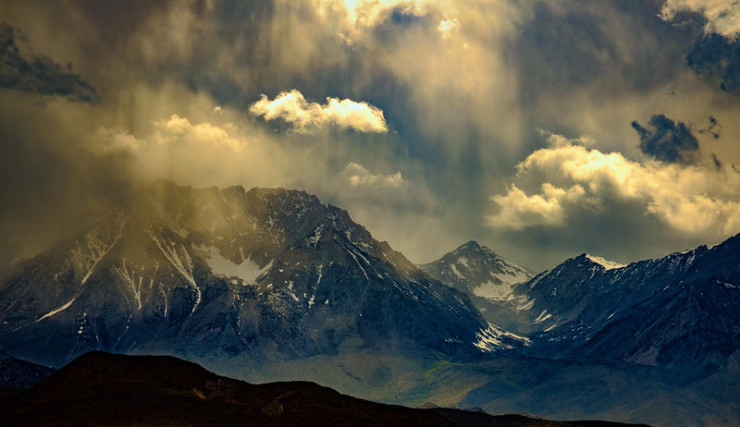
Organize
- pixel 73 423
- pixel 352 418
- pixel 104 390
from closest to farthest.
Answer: pixel 73 423 → pixel 104 390 → pixel 352 418

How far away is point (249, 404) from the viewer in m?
193

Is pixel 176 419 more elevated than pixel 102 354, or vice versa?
pixel 102 354

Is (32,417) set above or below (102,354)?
below

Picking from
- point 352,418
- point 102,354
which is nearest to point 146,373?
point 102,354

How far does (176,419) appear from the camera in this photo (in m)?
165

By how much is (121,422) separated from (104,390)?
2357 centimetres

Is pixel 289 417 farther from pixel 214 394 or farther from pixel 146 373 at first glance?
pixel 146 373

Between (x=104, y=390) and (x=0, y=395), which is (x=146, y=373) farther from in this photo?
(x=0, y=395)

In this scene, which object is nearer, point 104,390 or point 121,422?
point 121,422

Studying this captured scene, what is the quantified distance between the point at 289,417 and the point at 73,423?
2048 inches

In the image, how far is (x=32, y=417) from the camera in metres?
162

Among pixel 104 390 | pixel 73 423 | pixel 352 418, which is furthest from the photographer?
pixel 352 418

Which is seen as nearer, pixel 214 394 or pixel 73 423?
pixel 73 423

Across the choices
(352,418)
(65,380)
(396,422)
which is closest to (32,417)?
(65,380)
